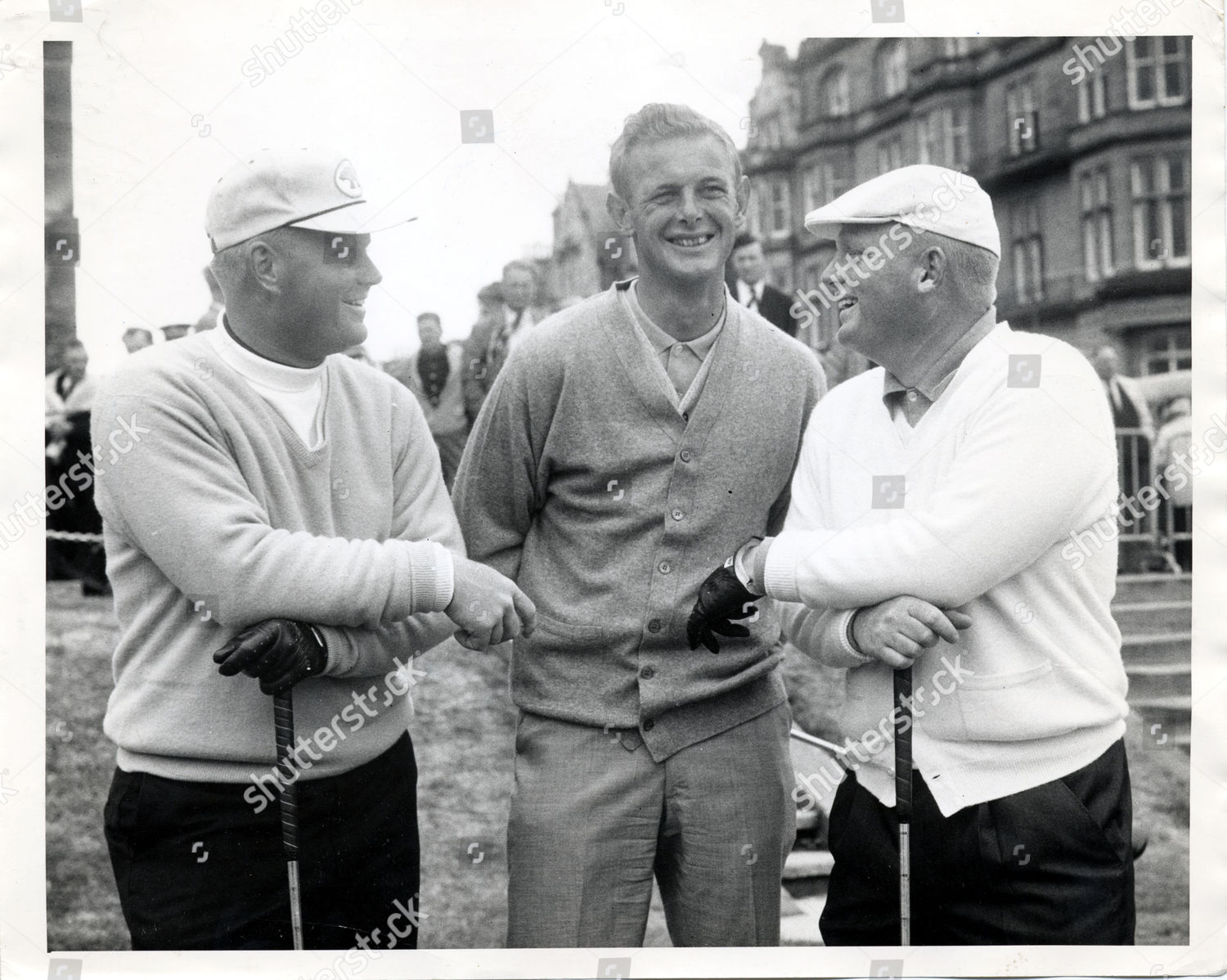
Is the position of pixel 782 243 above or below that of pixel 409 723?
above

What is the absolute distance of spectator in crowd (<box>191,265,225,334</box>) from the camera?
292 centimetres

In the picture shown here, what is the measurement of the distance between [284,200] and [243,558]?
2.66 ft

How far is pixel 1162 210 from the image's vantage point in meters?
3.07

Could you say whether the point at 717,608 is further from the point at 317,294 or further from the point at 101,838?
the point at 101,838

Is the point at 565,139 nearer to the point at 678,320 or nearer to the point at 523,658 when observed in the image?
the point at 678,320

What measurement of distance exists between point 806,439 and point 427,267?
3.40 ft

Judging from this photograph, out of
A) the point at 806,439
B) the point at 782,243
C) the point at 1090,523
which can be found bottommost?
the point at 1090,523

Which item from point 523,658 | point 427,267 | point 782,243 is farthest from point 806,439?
point 427,267

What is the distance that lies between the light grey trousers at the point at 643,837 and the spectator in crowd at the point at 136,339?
1.34 meters

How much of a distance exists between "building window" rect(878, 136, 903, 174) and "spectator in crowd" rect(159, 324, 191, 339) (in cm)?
173

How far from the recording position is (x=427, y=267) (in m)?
3.06

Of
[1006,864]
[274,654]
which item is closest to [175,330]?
[274,654]

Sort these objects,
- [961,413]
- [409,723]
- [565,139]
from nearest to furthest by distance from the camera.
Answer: [961,413] → [409,723] → [565,139]

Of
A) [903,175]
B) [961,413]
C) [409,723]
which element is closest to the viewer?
[961,413]
